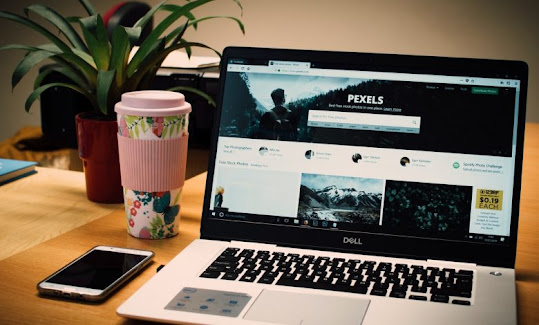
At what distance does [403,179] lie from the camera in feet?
3.17

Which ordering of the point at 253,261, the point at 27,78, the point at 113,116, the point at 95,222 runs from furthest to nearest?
the point at 27,78
the point at 113,116
the point at 95,222
the point at 253,261

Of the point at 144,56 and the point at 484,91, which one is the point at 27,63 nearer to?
the point at 144,56

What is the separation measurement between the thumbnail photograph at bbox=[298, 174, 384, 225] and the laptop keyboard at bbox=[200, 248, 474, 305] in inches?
2.6

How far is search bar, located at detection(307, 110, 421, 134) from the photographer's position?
98 cm

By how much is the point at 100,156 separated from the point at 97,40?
0.21 metres

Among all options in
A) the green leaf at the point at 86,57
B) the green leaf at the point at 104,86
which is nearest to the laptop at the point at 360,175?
the green leaf at the point at 104,86

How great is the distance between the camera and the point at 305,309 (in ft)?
2.60

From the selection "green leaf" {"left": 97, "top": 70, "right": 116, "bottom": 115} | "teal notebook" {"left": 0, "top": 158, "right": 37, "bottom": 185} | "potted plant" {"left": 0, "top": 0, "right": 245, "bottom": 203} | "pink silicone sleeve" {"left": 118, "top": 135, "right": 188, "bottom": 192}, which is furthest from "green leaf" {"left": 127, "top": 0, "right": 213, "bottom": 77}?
"teal notebook" {"left": 0, "top": 158, "right": 37, "bottom": 185}

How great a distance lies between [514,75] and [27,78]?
303cm

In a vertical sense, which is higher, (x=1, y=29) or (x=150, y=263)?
(x=1, y=29)

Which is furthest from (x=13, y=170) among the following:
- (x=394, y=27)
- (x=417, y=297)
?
(x=394, y=27)

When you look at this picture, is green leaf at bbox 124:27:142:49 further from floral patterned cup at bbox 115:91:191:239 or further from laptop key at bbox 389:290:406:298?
laptop key at bbox 389:290:406:298

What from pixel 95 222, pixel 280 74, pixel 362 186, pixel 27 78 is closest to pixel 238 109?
pixel 280 74

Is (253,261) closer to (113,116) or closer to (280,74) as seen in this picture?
(280,74)
